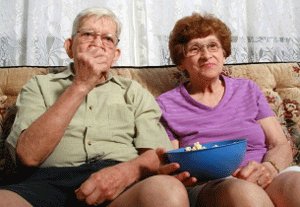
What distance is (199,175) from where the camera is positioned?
107cm

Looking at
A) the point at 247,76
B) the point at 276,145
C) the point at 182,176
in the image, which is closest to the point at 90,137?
the point at 182,176

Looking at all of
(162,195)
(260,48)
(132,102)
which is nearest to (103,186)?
(162,195)

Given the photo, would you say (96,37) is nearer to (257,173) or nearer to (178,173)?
(178,173)

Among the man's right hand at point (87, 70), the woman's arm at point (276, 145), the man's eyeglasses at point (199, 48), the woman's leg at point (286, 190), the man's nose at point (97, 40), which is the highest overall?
the man's nose at point (97, 40)

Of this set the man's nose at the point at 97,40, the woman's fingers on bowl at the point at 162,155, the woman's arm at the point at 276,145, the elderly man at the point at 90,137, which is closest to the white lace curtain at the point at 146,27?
the elderly man at the point at 90,137

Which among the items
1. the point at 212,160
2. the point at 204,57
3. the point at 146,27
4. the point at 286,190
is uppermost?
the point at 146,27

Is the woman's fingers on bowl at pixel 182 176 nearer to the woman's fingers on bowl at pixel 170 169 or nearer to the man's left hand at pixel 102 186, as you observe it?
the woman's fingers on bowl at pixel 170 169

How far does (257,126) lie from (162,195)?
68cm

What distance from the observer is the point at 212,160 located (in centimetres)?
103

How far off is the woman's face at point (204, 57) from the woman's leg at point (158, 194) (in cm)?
65

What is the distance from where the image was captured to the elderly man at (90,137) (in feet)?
3.47

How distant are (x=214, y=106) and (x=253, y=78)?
1.12ft

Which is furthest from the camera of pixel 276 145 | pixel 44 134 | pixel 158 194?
pixel 276 145

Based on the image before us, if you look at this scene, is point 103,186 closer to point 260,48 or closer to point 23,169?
point 23,169
